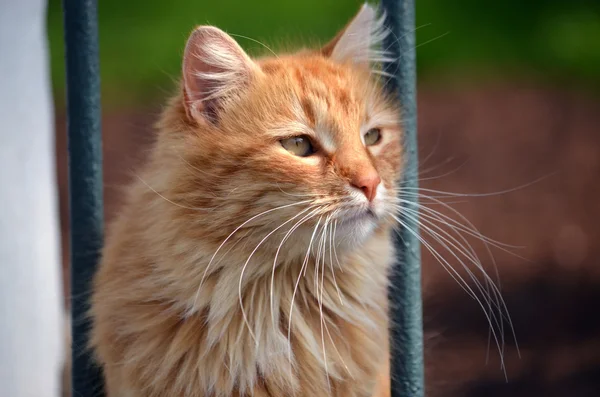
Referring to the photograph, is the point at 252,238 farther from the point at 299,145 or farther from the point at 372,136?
the point at 372,136

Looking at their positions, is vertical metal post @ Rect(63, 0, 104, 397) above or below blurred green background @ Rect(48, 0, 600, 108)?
below

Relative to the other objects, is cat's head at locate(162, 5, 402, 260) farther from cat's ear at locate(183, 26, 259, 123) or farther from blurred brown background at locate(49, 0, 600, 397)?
blurred brown background at locate(49, 0, 600, 397)

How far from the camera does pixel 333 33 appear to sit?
5.68 feet

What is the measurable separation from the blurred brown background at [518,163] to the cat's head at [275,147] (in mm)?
1021

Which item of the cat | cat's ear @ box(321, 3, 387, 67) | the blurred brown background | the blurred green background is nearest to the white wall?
the blurred green background

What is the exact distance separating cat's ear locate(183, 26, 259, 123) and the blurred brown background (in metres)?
1.01

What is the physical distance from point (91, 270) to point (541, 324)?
6.63 ft

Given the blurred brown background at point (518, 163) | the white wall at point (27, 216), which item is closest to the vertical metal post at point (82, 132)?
the white wall at point (27, 216)

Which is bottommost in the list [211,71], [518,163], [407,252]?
[407,252]

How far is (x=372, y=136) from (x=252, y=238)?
257 millimetres

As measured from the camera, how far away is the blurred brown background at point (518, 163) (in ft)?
7.61

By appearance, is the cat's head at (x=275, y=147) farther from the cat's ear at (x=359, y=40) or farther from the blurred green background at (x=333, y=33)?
the blurred green background at (x=333, y=33)

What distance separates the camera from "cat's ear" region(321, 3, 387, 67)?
3.17 feet

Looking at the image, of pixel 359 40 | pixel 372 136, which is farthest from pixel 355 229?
pixel 359 40
